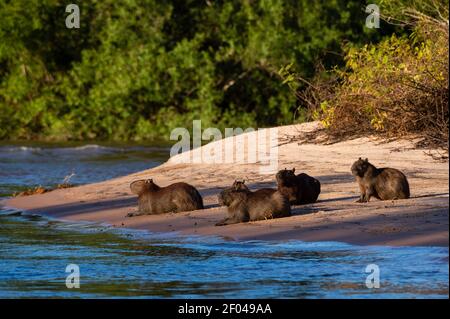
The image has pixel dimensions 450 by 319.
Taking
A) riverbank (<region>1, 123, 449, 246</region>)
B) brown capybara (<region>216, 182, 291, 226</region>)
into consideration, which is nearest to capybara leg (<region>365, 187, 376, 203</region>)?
riverbank (<region>1, 123, 449, 246</region>)

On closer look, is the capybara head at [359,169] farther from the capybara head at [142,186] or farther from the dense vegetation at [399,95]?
the dense vegetation at [399,95]

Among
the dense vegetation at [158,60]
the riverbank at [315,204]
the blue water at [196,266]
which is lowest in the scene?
the blue water at [196,266]

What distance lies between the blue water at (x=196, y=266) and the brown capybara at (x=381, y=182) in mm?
2235

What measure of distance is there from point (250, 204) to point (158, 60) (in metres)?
26.3

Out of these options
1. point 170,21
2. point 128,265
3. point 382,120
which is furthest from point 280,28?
point 128,265

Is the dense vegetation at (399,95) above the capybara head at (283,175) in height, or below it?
above

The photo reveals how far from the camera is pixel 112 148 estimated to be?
36344mm

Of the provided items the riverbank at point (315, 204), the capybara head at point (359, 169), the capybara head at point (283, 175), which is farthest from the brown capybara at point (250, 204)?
the capybara head at point (359, 169)

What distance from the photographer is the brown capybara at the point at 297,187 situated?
51.9 feet

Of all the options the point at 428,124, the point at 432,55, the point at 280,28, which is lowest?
the point at 428,124
